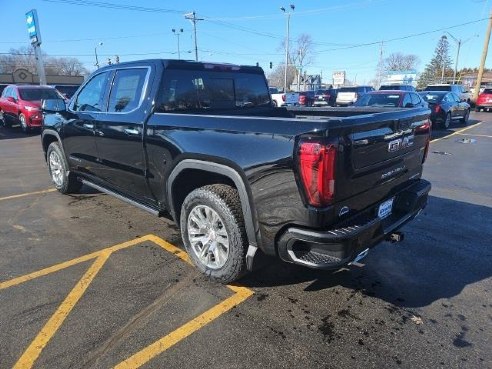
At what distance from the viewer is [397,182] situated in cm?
340

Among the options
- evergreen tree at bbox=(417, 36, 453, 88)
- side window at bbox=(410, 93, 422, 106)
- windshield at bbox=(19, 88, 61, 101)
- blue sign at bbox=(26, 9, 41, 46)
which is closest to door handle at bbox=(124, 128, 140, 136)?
side window at bbox=(410, 93, 422, 106)

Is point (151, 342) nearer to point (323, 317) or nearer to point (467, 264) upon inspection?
point (323, 317)

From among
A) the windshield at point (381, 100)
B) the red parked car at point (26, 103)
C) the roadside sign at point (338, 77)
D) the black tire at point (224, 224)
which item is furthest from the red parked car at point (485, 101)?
the roadside sign at point (338, 77)

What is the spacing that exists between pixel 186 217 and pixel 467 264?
9.17 ft

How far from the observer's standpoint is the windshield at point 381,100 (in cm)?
1175

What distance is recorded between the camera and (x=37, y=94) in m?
15.5

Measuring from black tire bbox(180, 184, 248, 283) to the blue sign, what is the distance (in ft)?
90.4

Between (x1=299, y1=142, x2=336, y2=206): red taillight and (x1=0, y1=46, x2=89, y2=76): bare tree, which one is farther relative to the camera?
(x1=0, y1=46, x2=89, y2=76): bare tree

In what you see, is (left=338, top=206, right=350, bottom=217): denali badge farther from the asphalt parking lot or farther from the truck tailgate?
the asphalt parking lot

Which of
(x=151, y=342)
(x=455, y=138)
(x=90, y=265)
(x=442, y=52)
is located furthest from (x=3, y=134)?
(x=442, y=52)

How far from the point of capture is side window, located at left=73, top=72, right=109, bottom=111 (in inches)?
181

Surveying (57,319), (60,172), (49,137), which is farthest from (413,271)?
(49,137)

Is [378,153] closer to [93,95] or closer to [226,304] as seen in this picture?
[226,304]

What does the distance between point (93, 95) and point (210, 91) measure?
5.20ft
